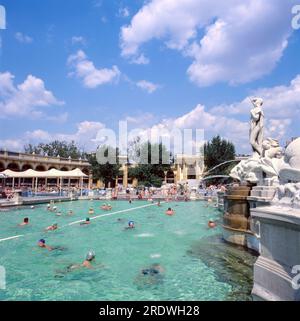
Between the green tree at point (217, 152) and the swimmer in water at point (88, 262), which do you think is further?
the green tree at point (217, 152)

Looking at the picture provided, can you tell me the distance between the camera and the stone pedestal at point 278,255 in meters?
4.04

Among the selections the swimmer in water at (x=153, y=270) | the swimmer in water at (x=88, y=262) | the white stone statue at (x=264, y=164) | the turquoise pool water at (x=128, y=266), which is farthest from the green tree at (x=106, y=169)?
the swimmer in water at (x=153, y=270)

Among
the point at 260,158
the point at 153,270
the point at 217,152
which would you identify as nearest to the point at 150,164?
the point at 217,152

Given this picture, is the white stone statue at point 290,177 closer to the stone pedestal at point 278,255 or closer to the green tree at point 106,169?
the stone pedestal at point 278,255

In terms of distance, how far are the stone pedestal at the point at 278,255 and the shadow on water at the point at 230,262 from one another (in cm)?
85

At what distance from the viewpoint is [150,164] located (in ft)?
171

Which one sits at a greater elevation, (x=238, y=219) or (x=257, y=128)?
(x=257, y=128)

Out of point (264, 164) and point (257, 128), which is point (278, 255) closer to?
point (264, 164)

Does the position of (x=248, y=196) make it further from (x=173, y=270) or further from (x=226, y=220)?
(x=173, y=270)

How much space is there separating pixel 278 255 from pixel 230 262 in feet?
12.7

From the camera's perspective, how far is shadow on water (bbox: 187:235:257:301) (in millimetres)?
6012

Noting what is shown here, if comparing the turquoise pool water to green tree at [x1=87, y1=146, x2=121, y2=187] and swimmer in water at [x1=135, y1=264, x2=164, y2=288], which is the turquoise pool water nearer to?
swimmer in water at [x1=135, y1=264, x2=164, y2=288]

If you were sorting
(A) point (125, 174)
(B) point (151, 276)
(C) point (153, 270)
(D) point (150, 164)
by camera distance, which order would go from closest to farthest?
(B) point (151, 276) → (C) point (153, 270) → (D) point (150, 164) → (A) point (125, 174)
